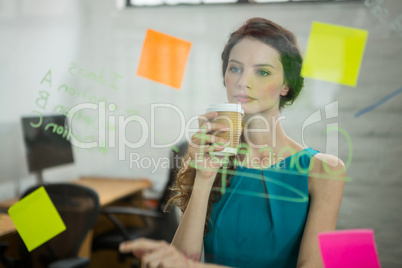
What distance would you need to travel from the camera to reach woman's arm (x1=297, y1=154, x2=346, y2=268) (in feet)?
2.17

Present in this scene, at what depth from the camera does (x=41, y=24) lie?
3.53 feet

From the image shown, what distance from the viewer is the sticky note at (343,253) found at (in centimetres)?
66

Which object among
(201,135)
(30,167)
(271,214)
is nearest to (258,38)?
(201,135)

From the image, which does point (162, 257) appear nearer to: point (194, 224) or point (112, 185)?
point (194, 224)

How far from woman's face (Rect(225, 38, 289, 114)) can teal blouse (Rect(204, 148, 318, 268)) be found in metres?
0.12

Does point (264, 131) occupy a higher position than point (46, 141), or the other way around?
point (264, 131)

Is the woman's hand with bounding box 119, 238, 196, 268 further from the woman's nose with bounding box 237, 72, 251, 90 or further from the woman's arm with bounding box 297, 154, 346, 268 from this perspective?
the woman's nose with bounding box 237, 72, 251, 90

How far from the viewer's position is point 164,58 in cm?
79

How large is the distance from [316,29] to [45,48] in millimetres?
717

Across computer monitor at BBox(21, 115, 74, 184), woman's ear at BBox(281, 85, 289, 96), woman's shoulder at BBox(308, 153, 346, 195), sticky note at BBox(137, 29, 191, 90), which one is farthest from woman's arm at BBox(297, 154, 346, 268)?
computer monitor at BBox(21, 115, 74, 184)

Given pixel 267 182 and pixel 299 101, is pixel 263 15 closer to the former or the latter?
pixel 299 101

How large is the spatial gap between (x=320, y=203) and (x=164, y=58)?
430 millimetres
